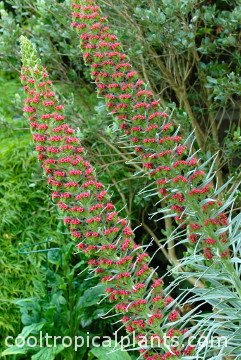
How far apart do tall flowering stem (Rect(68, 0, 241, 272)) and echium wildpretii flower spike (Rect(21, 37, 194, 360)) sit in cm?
20

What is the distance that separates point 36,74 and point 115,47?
0.32 metres

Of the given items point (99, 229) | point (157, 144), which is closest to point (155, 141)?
point (157, 144)

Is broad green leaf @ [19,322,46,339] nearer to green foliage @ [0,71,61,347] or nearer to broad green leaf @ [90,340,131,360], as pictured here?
green foliage @ [0,71,61,347]

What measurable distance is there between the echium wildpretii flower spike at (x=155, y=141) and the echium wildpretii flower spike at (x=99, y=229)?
20 cm

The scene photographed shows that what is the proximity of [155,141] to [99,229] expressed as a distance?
386 mm

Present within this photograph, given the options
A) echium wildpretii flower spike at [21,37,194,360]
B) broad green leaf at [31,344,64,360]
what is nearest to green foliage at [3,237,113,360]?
broad green leaf at [31,344,64,360]

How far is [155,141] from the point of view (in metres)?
1.70

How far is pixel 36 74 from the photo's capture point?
69.1 inches

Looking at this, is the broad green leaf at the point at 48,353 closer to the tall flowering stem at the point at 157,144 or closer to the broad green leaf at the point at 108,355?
the broad green leaf at the point at 108,355

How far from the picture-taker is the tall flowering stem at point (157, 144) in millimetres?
1667

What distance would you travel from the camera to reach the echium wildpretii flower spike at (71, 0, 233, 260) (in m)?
1.67

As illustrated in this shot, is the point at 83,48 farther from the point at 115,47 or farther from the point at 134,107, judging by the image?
the point at 134,107

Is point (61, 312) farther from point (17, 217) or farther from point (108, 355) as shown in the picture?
point (17, 217)

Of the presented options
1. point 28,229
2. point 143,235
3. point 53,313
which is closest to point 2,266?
point 28,229
